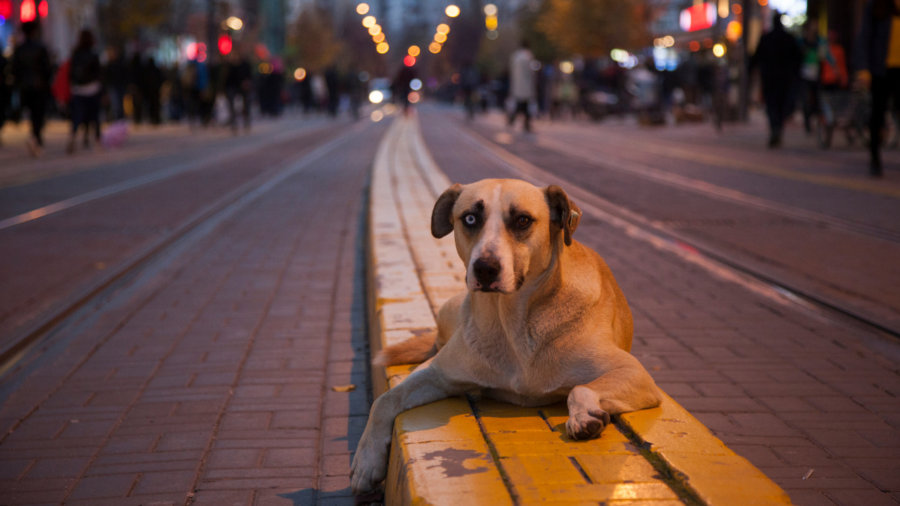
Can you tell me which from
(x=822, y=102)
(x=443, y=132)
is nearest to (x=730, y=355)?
(x=822, y=102)

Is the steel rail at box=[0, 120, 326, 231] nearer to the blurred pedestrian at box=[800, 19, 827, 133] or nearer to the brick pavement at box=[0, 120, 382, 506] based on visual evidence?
the brick pavement at box=[0, 120, 382, 506]

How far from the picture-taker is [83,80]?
18.1 m

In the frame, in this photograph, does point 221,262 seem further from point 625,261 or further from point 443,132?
point 443,132

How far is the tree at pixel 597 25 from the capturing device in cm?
5169

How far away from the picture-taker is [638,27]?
2131 inches

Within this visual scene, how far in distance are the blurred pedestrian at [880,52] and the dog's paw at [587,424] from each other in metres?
9.78

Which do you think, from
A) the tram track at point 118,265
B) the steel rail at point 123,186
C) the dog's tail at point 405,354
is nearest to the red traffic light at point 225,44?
the steel rail at point 123,186

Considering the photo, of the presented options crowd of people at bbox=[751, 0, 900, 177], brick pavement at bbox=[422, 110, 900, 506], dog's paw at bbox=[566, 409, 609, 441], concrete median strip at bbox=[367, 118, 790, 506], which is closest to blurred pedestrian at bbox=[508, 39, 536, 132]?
crowd of people at bbox=[751, 0, 900, 177]

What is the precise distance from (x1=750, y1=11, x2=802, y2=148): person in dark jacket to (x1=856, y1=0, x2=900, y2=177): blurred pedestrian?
234 inches

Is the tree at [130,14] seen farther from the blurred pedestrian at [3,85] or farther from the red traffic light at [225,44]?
the blurred pedestrian at [3,85]

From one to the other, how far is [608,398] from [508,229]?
25.1 inches

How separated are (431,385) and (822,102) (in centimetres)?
1515

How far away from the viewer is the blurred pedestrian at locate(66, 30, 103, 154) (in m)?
18.2

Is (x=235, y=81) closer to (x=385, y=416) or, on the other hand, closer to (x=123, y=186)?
(x=123, y=186)
